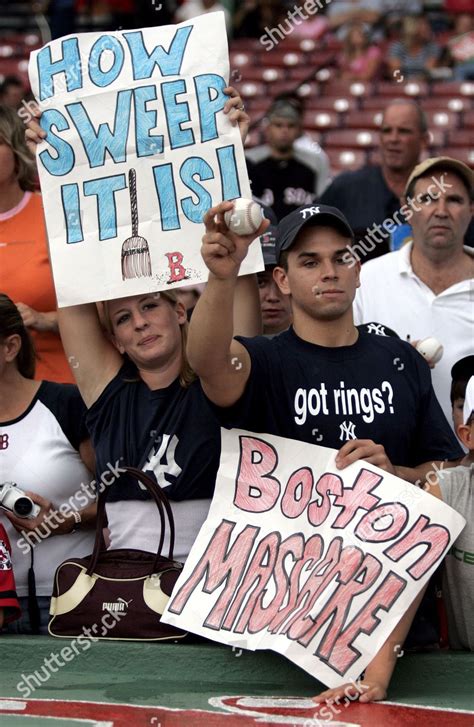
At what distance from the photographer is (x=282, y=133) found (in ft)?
26.6

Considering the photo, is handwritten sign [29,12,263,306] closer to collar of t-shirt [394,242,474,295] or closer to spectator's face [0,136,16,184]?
spectator's face [0,136,16,184]

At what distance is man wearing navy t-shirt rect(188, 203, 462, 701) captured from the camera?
3.62 meters

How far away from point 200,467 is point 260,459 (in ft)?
0.67

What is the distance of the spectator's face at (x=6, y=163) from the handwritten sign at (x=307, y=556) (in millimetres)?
1495

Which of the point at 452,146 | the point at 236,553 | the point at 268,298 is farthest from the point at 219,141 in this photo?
the point at 452,146

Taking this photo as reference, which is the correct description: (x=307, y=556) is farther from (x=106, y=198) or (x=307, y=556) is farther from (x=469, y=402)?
(x=106, y=198)

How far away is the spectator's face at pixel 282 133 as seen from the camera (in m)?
8.05

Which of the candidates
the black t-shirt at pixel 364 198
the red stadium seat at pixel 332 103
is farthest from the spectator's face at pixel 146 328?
the red stadium seat at pixel 332 103

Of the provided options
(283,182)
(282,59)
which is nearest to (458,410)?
(283,182)

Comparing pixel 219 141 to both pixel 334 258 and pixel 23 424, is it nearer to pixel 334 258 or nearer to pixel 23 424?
pixel 334 258

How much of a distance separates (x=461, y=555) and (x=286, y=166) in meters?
4.71

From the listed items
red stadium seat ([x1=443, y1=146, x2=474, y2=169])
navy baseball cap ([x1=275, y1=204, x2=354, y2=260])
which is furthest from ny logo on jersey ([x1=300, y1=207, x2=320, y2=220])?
red stadium seat ([x1=443, y1=146, x2=474, y2=169])

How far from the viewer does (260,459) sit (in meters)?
3.71

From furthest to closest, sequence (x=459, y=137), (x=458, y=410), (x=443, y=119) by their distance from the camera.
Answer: (x=443, y=119) < (x=459, y=137) < (x=458, y=410)
